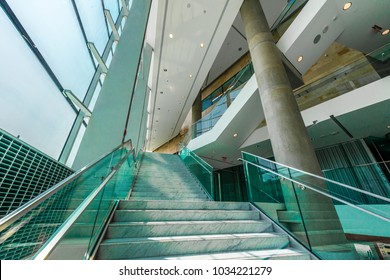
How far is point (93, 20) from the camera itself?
18.7 ft

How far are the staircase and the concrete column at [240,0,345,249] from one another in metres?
0.60

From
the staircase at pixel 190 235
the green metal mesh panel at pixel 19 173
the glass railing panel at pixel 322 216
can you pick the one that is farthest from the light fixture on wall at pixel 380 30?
the green metal mesh panel at pixel 19 173

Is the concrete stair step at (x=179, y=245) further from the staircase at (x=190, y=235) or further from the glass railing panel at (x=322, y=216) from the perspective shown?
the glass railing panel at (x=322, y=216)

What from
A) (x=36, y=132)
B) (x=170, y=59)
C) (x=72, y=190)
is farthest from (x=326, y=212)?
(x=170, y=59)

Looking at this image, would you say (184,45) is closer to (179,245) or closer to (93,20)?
(93,20)

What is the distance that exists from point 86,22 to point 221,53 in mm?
9893

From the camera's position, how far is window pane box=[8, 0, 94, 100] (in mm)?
3409

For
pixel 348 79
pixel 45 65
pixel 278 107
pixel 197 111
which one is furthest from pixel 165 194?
pixel 197 111

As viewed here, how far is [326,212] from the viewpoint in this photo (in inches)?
99.5

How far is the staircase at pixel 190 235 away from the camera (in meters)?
1.96

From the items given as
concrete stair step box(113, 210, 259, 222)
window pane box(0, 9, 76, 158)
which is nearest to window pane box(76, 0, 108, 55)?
window pane box(0, 9, 76, 158)

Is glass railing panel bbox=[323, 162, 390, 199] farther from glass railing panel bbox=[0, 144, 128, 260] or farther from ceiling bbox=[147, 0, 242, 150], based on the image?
ceiling bbox=[147, 0, 242, 150]
